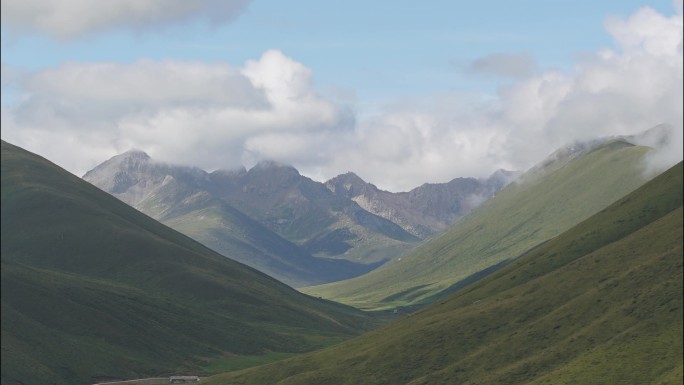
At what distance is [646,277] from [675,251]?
28.4 ft

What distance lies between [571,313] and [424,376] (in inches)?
1344

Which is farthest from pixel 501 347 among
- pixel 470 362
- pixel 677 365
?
pixel 677 365

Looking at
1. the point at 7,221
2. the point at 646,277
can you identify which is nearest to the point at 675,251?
the point at 646,277

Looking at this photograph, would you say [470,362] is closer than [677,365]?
No

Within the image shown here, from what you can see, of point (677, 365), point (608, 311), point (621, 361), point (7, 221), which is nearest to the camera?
point (677, 365)

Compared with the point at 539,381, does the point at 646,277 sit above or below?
above

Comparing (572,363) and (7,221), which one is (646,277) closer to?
(572,363)

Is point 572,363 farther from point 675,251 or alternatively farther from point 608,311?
point 675,251

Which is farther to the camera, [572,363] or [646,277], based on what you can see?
[646,277]

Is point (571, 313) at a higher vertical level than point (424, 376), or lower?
higher

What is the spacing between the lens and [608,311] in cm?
17962

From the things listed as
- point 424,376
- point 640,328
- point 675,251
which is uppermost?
point 675,251

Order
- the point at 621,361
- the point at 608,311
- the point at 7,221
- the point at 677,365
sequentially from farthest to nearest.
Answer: the point at 7,221, the point at 608,311, the point at 621,361, the point at 677,365

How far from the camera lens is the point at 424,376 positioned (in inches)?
7682
